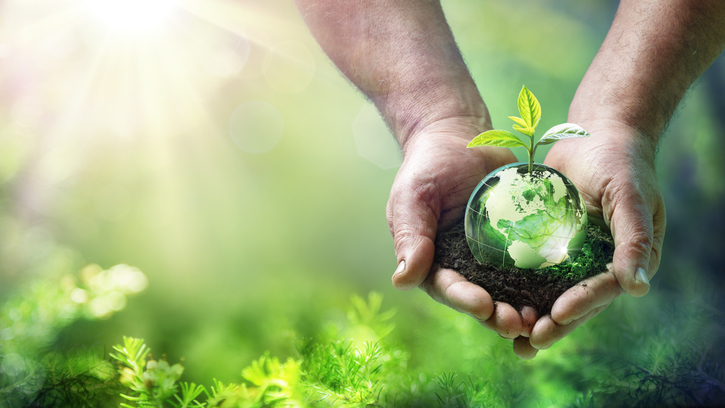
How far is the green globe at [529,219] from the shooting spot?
2.58 ft

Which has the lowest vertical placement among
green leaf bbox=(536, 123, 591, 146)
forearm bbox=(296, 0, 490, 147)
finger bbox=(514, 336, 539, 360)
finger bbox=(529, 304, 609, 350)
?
finger bbox=(514, 336, 539, 360)

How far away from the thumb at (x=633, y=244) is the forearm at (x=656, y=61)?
1.28 ft

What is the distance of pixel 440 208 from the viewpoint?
3.43 ft

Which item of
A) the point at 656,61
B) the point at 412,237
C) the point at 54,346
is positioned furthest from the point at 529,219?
the point at 54,346

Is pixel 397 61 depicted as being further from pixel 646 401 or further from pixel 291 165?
pixel 646 401

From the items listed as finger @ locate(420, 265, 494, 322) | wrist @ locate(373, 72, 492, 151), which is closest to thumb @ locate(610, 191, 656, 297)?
finger @ locate(420, 265, 494, 322)

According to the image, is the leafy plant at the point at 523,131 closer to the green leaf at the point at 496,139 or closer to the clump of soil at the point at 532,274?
the green leaf at the point at 496,139

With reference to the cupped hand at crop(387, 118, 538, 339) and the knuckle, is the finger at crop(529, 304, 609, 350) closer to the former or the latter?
the cupped hand at crop(387, 118, 538, 339)

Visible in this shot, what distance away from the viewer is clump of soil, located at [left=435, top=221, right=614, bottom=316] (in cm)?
80

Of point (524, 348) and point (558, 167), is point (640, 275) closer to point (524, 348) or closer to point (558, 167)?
point (524, 348)

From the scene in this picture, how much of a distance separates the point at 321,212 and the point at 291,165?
277 millimetres

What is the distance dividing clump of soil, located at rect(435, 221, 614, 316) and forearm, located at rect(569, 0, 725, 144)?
422 mm

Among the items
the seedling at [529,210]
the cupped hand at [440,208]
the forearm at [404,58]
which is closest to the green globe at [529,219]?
the seedling at [529,210]

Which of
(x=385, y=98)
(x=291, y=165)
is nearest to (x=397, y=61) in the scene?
(x=385, y=98)
